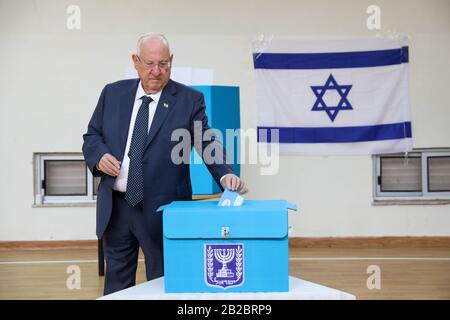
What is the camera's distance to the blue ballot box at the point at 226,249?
67.7 inches

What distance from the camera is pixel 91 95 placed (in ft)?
18.0

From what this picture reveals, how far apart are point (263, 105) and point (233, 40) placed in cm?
53

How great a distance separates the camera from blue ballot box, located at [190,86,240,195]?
13.2 feet

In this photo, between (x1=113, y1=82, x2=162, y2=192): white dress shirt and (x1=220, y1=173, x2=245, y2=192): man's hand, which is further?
(x1=113, y1=82, x2=162, y2=192): white dress shirt

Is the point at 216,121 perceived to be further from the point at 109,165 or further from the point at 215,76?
the point at 109,165

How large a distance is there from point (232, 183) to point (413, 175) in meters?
3.94

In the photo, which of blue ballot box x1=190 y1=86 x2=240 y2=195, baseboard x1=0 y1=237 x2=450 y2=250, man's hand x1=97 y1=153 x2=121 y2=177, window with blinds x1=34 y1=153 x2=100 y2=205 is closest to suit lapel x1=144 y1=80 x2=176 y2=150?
man's hand x1=97 y1=153 x2=121 y2=177

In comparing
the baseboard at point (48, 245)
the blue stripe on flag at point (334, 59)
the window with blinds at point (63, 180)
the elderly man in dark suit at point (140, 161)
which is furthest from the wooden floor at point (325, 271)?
the elderly man in dark suit at point (140, 161)

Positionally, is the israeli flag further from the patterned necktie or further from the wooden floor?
the patterned necktie

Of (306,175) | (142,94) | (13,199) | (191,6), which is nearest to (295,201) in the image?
(306,175)

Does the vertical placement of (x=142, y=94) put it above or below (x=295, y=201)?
above

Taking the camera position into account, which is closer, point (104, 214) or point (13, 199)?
point (104, 214)
